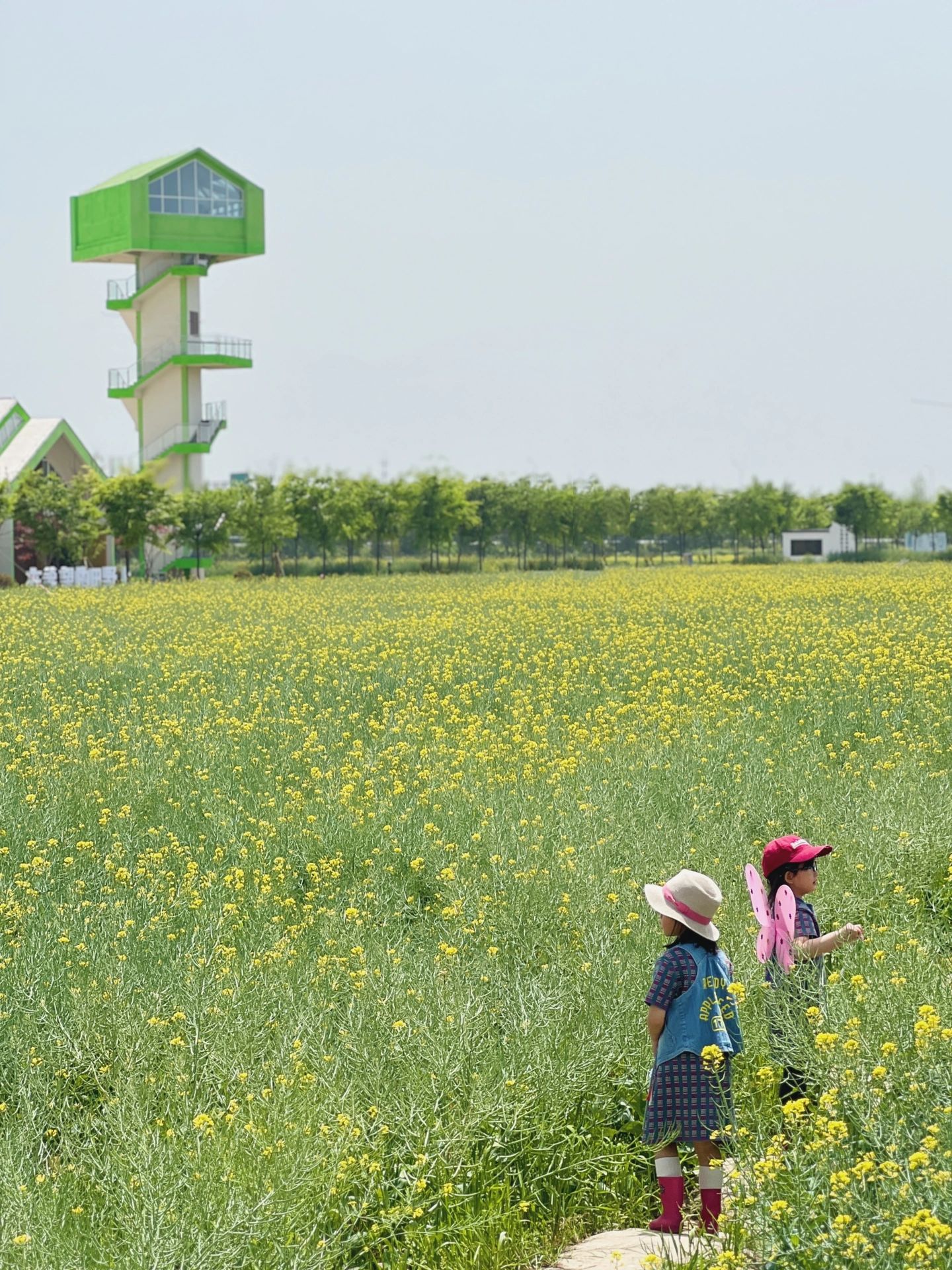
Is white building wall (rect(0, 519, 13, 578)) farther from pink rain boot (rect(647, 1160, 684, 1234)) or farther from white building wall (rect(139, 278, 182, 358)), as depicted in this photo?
pink rain boot (rect(647, 1160, 684, 1234))

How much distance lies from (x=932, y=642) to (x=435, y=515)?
156 feet

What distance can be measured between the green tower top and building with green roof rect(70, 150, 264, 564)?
36 mm

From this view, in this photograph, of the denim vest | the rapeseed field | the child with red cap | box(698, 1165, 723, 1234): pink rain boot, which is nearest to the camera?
the rapeseed field

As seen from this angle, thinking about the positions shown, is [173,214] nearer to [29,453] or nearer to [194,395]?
[194,395]

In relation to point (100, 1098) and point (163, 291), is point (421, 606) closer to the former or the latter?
point (100, 1098)

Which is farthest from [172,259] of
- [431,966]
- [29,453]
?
[431,966]

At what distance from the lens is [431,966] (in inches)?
Answer: 243

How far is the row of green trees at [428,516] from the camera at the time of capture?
47969 mm

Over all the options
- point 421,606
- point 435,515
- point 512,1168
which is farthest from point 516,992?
point 435,515

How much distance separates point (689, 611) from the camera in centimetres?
2470

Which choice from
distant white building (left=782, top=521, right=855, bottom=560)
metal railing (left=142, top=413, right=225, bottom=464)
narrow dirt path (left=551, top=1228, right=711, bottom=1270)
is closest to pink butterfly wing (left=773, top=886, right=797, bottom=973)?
narrow dirt path (left=551, top=1228, right=711, bottom=1270)

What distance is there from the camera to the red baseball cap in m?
5.22

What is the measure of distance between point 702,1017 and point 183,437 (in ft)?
172

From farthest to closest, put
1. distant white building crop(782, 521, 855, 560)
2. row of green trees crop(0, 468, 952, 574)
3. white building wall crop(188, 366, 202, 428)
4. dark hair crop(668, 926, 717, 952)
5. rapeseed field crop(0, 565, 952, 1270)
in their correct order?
distant white building crop(782, 521, 855, 560), white building wall crop(188, 366, 202, 428), row of green trees crop(0, 468, 952, 574), dark hair crop(668, 926, 717, 952), rapeseed field crop(0, 565, 952, 1270)
